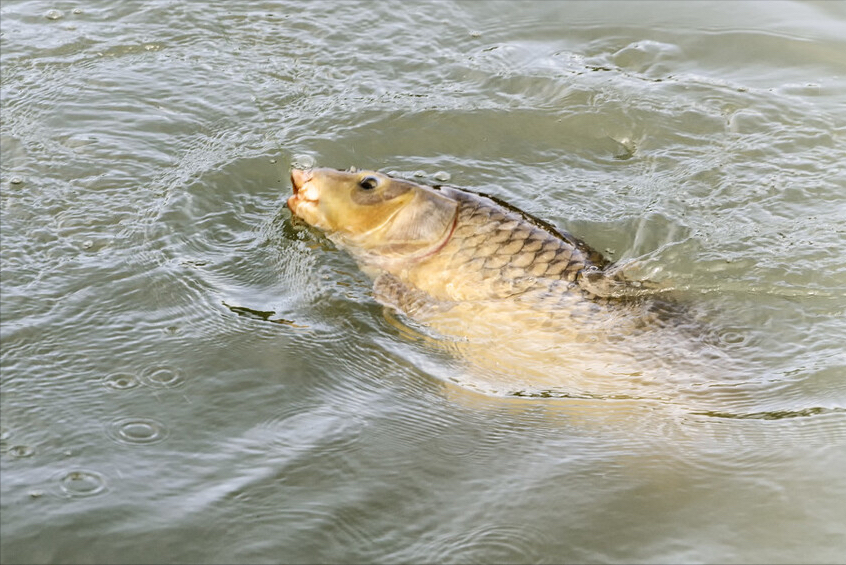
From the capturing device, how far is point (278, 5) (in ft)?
20.0

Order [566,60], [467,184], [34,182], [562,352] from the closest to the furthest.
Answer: [562,352], [34,182], [467,184], [566,60]

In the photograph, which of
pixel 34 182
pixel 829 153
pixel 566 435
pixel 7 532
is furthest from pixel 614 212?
pixel 7 532

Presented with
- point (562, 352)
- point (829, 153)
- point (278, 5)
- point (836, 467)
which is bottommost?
point (836, 467)

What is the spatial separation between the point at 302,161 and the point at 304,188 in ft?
2.51

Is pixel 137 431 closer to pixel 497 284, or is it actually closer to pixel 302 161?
pixel 497 284

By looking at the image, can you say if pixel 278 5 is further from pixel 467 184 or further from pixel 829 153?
pixel 829 153

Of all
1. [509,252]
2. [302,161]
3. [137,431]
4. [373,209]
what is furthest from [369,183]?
[137,431]

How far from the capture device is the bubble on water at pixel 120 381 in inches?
130

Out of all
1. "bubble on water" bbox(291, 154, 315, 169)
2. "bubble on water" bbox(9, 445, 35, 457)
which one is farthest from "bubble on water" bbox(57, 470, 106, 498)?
"bubble on water" bbox(291, 154, 315, 169)

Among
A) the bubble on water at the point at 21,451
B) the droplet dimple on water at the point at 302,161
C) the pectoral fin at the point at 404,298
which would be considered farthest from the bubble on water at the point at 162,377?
the droplet dimple on water at the point at 302,161

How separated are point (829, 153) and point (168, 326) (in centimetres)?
320

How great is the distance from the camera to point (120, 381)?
10.9 ft

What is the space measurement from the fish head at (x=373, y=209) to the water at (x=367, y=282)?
184 mm

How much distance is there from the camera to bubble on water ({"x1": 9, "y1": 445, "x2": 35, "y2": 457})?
2.95 metres
